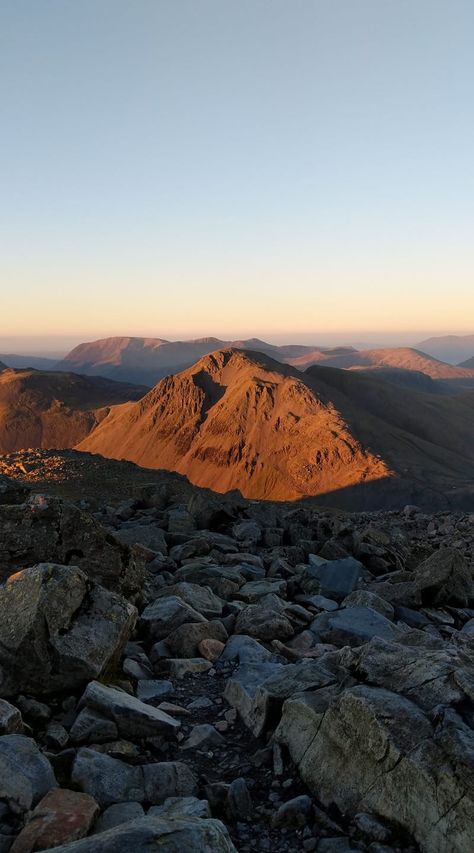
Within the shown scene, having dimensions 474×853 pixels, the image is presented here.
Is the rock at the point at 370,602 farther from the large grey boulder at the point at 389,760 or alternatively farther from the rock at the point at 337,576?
the large grey boulder at the point at 389,760

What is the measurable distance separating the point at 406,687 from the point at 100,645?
3299 mm

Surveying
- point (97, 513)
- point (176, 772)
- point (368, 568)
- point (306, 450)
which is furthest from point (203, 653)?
point (306, 450)

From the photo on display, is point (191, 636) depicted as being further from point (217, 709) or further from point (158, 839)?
point (158, 839)

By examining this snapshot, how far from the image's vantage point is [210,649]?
8.27m

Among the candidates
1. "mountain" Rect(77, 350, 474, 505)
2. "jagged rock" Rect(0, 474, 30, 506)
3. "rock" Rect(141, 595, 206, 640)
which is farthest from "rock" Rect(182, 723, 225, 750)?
"mountain" Rect(77, 350, 474, 505)

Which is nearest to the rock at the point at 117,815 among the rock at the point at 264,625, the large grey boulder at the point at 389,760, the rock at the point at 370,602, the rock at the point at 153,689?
the large grey boulder at the point at 389,760

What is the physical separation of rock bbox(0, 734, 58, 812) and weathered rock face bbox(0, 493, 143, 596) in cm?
386

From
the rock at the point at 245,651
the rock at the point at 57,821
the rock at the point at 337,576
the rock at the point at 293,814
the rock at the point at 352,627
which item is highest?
the rock at the point at 57,821

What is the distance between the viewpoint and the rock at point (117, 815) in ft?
14.7

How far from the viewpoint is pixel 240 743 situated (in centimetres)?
613

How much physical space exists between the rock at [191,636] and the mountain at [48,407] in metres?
129

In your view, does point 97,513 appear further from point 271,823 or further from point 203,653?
point 271,823

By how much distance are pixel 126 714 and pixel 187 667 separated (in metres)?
2.02

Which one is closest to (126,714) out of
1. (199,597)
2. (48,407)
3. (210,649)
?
(210,649)
